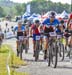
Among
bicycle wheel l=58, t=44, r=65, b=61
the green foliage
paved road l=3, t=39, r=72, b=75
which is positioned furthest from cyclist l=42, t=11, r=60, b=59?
the green foliage

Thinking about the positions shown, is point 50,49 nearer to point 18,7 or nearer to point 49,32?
point 49,32

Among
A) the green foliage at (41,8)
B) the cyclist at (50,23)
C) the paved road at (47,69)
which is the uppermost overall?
the cyclist at (50,23)

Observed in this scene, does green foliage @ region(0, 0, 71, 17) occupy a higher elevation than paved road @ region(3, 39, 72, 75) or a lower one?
lower

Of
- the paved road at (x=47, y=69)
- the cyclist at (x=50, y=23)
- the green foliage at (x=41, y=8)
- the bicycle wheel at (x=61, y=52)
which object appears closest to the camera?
the paved road at (x=47, y=69)

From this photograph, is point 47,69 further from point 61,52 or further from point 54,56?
point 61,52

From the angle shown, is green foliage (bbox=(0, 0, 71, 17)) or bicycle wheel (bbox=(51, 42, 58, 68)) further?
green foliage (bbox=(0, 0, 71, 17))

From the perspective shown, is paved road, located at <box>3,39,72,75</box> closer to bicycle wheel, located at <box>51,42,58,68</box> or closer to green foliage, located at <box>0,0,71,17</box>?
bicycle wheel, located at <box>51,42,58,68</box>

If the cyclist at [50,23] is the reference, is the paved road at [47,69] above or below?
below

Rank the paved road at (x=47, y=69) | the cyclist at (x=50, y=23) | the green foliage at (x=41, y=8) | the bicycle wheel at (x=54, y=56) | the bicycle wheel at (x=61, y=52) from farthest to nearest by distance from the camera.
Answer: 1. the green foliage at (x=41, y=8)
2. the bicycle wheel at (x=61, y=52)
3. the cyclist at (x=50, y=23)
4. the bicycle wheel at (x=54, y=56)
5. the paved road at (x=47, y=69)

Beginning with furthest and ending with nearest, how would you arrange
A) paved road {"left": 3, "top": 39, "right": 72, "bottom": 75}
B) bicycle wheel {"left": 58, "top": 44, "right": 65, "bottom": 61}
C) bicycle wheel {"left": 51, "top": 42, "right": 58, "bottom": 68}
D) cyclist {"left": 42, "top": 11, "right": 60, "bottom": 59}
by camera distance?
bicycle wheel {"left": 58, "top": 44, "right": 65, "bottom": 61}
cyclist {"left": 42, "top": 11, "right": 60, "bottom": 59}
bicycle wheel {"left": 51, "top": 42, "right": 58, "bottom": 68}
paved road {"left": 3, "top": 39, "right": 72, "bottom": 75}

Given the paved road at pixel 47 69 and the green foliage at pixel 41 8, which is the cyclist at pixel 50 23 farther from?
the green foliage at pixel 41 8

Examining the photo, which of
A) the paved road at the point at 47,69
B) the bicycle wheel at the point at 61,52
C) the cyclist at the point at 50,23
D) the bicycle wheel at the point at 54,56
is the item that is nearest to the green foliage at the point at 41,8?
the bicycle wheel at the point at 61,52

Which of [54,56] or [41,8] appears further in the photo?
[41,8]

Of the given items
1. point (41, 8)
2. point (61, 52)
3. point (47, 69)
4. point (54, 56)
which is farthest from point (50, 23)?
point (41, 8)
